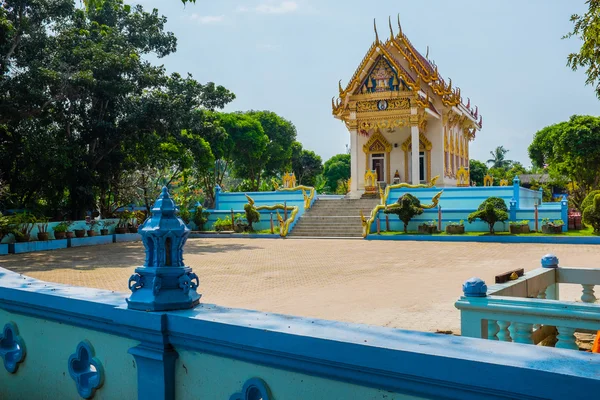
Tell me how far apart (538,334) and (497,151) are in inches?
2390

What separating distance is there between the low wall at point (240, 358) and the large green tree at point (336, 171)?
54567 mm

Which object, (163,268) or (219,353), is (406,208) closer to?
(163,268)

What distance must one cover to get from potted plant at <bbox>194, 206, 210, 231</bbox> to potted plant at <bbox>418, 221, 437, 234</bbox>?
9.23 meters

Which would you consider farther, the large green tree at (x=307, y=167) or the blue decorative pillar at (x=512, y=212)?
the large green tree at (x=307, y=167)

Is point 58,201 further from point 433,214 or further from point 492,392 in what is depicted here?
point 492,392

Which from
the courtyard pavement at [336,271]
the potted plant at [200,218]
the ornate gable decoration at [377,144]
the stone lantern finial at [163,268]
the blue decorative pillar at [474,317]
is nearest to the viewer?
the stone lantern finial at [163,268]

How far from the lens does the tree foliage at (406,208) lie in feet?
65.1

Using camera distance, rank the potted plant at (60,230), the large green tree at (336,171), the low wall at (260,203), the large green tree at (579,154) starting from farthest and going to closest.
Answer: the large green tree at (336,171) → the large green tree at (579,154) → the low wall at (260,203) → the potted plant at (60,230)

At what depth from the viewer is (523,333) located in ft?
11.3

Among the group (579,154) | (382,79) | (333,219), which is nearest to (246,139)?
(382,79)

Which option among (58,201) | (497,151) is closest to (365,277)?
(58,201)

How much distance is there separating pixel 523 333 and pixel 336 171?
54723 millimetres

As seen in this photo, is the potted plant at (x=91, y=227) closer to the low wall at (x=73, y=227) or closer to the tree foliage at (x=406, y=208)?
the low wall at (x=73, y=227)

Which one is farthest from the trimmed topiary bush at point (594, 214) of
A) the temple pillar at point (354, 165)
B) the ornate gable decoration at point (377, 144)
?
the ornate gable decoration at point (377, 144)
